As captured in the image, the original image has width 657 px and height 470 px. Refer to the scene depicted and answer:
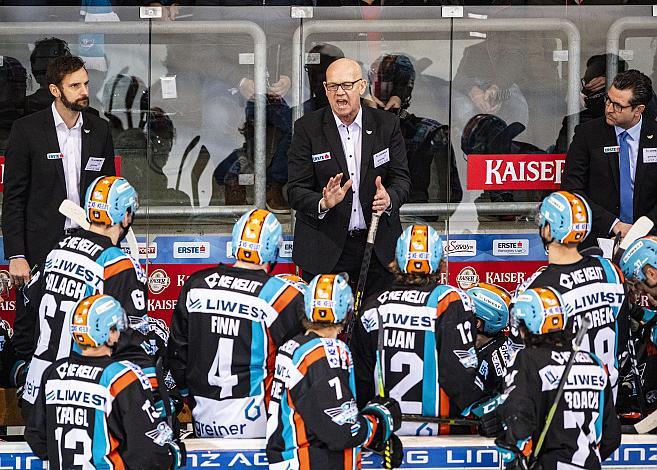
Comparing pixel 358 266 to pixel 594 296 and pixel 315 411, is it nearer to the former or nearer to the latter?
pixel 594 296

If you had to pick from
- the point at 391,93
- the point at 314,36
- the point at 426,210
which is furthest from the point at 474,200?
the point at 314,36

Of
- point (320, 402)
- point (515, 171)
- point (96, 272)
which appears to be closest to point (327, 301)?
point (320, 402)

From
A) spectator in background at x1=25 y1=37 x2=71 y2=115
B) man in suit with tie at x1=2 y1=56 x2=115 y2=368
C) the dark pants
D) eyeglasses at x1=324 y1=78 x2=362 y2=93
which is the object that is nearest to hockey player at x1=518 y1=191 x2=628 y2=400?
the dark pants

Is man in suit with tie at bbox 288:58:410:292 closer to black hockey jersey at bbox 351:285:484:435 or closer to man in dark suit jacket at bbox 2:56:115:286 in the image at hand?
black hockey jersey at bbox 351:285:484:435

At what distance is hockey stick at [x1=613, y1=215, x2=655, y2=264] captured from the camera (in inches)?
250

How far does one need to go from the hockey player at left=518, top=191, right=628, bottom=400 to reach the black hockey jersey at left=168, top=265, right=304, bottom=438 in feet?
3.66

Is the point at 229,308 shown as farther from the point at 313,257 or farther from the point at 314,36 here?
the point at 314,36

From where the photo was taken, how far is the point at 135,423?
4.89 m

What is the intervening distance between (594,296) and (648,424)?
0.94 metres

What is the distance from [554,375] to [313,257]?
1.87m

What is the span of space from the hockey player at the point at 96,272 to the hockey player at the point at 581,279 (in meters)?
1.76

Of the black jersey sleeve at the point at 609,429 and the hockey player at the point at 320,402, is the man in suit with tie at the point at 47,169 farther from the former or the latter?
the black jersey sleeve at the point at 609,429

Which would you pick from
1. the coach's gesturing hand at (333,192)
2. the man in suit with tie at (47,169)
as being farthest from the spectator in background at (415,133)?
the man in suit with tie at (47,169)

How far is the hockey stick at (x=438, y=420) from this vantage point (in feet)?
18.3
